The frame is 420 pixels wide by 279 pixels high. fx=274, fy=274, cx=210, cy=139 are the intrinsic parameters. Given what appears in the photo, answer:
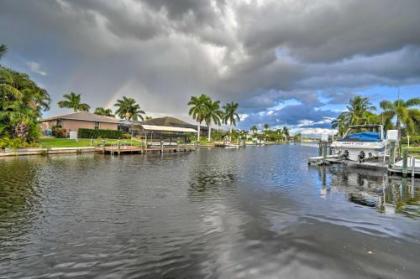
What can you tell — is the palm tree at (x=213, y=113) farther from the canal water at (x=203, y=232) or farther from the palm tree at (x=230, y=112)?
the canal water at (x=203, y=232)

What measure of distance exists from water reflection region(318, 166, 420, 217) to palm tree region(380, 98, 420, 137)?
22.1 meters

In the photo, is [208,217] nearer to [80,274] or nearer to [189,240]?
[189,240]

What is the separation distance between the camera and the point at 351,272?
630cm

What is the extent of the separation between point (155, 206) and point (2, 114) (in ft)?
97.0

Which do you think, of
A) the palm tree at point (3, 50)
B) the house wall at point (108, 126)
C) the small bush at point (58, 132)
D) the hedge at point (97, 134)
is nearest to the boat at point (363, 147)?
the palm tree at point (3, 50)

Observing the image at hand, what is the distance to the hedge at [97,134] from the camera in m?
53.6

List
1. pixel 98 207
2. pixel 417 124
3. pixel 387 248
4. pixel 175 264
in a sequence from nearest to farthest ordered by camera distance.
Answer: pixel 175 264
pixel 387 248
pixel 98 207
pixel 417 124

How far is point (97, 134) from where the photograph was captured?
55.8 metres

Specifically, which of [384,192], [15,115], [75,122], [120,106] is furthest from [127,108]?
[384,192]

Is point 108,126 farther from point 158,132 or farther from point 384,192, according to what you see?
point 384,192

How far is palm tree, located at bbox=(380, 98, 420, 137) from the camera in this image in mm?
39156

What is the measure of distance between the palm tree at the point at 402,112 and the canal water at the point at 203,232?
28.7 metres

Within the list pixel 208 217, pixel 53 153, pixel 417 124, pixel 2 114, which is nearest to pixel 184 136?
pixel 53 153

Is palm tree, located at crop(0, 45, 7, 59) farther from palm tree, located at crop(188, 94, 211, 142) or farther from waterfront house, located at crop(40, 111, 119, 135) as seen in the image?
palm tree, located at crop(188, 94, 211, 142)
